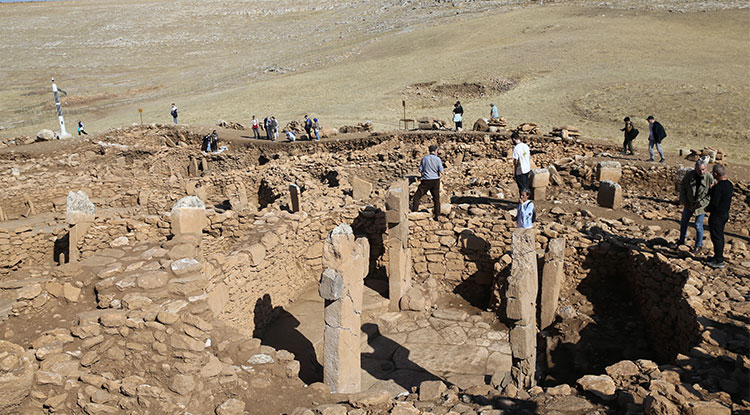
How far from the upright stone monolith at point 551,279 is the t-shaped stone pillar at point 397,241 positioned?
250 cm

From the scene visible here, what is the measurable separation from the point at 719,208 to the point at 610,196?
12.4 feet

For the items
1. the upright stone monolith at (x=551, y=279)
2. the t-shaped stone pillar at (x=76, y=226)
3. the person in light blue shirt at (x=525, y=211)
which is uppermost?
the person in light blue shirt at (x=525, y=211)

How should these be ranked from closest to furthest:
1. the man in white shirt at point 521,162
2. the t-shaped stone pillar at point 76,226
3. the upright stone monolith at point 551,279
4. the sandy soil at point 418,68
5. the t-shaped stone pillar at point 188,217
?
the upright stone monolith at point 551,279
the t-shaped stone pillar at point 188,217
the t-shaped stone pillar at point 76,226
the man in white shirt at point 521,162
the sandy soil at point 418,68

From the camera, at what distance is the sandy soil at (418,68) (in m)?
30.2

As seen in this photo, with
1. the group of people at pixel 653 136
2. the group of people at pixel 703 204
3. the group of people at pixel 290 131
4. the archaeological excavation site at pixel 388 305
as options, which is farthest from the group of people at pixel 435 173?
the group of people at pixel 290 131

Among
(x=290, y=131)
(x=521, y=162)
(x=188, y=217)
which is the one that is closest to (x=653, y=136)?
(x=521, y=162)

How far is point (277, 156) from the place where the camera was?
22.9m

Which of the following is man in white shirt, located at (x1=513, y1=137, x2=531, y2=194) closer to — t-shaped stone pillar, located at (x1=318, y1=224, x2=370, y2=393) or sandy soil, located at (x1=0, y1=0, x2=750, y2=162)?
t-shaped stone pillar, located at (x1=318, y1=224, x2=370, y2=393)

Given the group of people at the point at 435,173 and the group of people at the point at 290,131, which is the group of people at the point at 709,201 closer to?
the group of people at the point at 435,173

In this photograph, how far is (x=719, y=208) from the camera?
7.84m

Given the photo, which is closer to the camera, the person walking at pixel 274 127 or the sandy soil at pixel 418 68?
the person walking at pixel 274 127

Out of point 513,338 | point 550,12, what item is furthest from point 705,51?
point 513,338

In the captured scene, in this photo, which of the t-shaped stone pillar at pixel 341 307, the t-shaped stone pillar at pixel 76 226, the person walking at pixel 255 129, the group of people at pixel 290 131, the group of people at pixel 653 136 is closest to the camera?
the t-shaped stone pillar at pixel 341 307

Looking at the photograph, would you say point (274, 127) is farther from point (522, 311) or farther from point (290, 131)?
point (522, 311)
